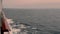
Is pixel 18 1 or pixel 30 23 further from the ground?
pixel 18 1

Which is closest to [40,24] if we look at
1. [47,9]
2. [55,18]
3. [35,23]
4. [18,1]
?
[35,23]

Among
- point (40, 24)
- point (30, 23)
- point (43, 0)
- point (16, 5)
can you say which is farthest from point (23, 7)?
point (40, 24)

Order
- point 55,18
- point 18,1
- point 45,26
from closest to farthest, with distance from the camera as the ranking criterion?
point 45,26, point 55,18, point 18,1

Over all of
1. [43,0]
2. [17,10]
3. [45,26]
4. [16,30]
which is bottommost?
[16,30]

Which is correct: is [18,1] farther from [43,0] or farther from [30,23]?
[30,23]

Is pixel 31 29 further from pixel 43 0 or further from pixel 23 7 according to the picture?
pixel 23 7

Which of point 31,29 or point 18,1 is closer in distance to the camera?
point 31,29

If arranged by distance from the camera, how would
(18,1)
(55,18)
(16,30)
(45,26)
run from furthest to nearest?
(18,1) → (16,30) → (55,18) → (45,26)

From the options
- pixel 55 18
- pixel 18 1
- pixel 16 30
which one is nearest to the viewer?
pixel 55 18

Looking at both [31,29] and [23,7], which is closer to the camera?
[31,29]
